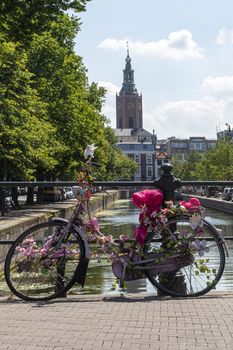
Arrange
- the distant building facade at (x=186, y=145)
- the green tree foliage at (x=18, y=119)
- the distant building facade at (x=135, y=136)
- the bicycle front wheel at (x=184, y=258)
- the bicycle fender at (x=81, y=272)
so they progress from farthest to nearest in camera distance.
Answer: the distant building facade at (x=186, y=145) → the distant building facade at (x=135, y=136) → the green tree foliage at (x=18, y=119) → the bicycle front wheel at (x=184, y=258) → the bicycle fender at (x=81, y=272)

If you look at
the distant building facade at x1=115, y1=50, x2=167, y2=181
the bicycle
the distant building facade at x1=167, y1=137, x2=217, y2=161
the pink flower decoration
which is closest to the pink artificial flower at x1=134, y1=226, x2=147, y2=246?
the bicycle

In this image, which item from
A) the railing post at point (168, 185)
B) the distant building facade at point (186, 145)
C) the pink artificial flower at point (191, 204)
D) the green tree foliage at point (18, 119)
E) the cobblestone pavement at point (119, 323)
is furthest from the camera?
the distant building facade at point (186, 145)

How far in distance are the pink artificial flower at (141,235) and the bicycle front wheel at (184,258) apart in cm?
5

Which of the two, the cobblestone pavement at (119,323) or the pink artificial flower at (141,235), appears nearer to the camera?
the cobblestone pavement at (119,323)

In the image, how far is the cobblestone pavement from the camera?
→ 412 centimetres

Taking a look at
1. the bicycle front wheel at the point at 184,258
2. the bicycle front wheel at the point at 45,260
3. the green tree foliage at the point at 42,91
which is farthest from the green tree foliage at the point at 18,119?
the bicycle front wheel at the point at 184,258

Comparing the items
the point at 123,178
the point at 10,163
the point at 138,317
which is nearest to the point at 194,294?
the point at 138,317

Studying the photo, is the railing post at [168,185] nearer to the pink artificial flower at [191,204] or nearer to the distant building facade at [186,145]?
the pink artificial flower at [191,204]

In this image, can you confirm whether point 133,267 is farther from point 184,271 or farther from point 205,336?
point 205,336

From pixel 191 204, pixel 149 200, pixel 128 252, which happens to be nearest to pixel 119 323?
pixel 128 252

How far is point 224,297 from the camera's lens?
564 centimetres

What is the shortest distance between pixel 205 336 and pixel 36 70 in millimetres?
29931

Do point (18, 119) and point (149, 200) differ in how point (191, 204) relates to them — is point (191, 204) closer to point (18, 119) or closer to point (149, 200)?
point (149, 200)

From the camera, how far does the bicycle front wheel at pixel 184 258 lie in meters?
5.78
